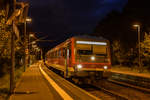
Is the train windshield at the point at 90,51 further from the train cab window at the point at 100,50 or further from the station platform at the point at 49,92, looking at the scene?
the station platform at the point at 49,92

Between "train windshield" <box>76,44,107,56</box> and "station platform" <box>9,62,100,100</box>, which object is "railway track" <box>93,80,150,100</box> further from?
"train windshield" <box>76,44,107,56</box>

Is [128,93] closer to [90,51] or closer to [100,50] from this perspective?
[100,50]

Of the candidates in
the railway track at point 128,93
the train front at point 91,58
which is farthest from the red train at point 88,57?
the railway track at point 128,93

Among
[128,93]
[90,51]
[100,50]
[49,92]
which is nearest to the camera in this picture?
[49,92]

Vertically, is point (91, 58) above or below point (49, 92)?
above

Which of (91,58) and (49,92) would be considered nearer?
(49,92)

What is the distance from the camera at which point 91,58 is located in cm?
1314

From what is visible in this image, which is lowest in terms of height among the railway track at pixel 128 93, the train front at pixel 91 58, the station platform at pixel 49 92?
the railway track at pixel 128 93

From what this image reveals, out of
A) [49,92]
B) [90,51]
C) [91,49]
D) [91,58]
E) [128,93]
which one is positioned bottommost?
[128,93]

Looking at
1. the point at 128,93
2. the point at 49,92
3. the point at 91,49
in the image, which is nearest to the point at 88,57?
the point at 91,49

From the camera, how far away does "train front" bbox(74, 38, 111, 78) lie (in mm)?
12867

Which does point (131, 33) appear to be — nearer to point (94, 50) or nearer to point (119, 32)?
point (119, 32)

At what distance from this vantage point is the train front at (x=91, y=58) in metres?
12.9

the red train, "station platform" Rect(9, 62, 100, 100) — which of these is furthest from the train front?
"station platform" Rect(9, 62, 100, 100)
